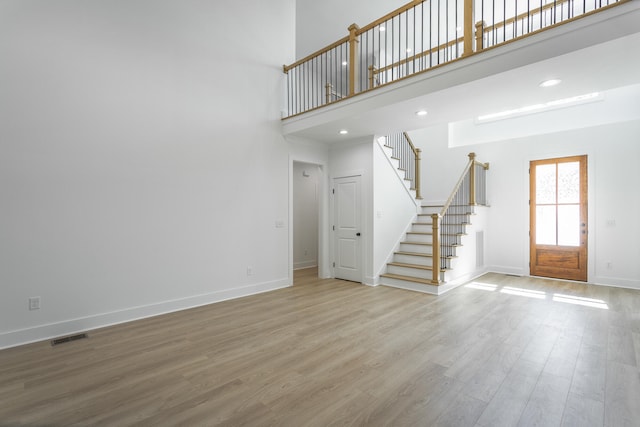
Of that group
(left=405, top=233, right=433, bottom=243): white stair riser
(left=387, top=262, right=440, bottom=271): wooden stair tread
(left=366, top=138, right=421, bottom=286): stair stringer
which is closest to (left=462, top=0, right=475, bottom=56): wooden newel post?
(left=366, top=138, right=421, bottom=286): stair stringer

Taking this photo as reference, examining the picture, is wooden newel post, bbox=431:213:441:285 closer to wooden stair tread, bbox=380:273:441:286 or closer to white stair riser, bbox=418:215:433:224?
wooden stair tread, bbox=380:273:441:286

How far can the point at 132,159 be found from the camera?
12.1ft

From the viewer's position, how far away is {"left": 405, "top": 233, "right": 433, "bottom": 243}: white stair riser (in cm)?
582

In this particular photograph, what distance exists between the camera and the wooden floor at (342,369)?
1932 millimetres

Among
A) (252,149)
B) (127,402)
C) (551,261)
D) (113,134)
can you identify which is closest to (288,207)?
(252,149)

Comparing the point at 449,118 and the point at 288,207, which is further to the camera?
the point at 288,207

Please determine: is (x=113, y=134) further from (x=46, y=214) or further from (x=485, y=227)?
(x=485, y=227)

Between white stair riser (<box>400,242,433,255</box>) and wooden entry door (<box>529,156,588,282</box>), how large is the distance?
238 centimetres

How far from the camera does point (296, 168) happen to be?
740 centimetres

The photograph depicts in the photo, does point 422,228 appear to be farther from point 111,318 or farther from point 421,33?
point 111,318

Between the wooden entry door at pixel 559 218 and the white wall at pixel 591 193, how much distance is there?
0.11m

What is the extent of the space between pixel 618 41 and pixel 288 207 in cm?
442

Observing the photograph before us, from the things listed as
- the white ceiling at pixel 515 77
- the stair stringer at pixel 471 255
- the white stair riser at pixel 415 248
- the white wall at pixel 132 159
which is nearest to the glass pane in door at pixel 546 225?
the stair stringer at pixel 471 255

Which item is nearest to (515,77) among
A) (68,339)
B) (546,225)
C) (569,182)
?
(569,182)
